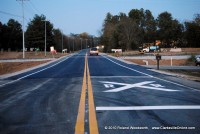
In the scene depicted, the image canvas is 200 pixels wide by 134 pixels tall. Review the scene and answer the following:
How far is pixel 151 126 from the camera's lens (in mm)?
6926

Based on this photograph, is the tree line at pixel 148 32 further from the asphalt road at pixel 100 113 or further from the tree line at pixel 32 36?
the asphalt road at pixel 100 113

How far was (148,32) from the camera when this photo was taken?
130875 mm

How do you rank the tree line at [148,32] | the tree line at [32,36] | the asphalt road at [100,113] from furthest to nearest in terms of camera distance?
the tree line at [32,36], the tree line at [148,32], the asphalt road at [100,113]

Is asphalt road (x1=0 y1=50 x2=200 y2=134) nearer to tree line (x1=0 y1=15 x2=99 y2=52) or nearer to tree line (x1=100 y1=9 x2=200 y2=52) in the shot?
tree line (x1=100 y1=9 x2=200 y2=52)

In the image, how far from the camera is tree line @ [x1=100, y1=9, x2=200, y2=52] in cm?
10281

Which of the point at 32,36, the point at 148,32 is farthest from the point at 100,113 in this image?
the point at 148,32

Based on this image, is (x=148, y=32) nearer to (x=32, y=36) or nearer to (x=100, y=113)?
(x=32, y=36)

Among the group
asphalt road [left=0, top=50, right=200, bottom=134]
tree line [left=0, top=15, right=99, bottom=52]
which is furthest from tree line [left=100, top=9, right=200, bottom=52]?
asphalt road [left=0, top=50, right=200, bottom=134]

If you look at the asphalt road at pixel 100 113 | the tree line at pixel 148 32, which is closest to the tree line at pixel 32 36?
the tree line at pixel 148 32

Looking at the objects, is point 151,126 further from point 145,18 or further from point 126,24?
point 145,18

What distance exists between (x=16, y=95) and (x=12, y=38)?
116495 millimetres

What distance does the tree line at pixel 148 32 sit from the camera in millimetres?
102812

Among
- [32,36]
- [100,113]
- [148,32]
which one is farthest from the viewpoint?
[148,32]

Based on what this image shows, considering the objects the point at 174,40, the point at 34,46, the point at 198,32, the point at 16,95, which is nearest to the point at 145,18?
the point at 174,40
